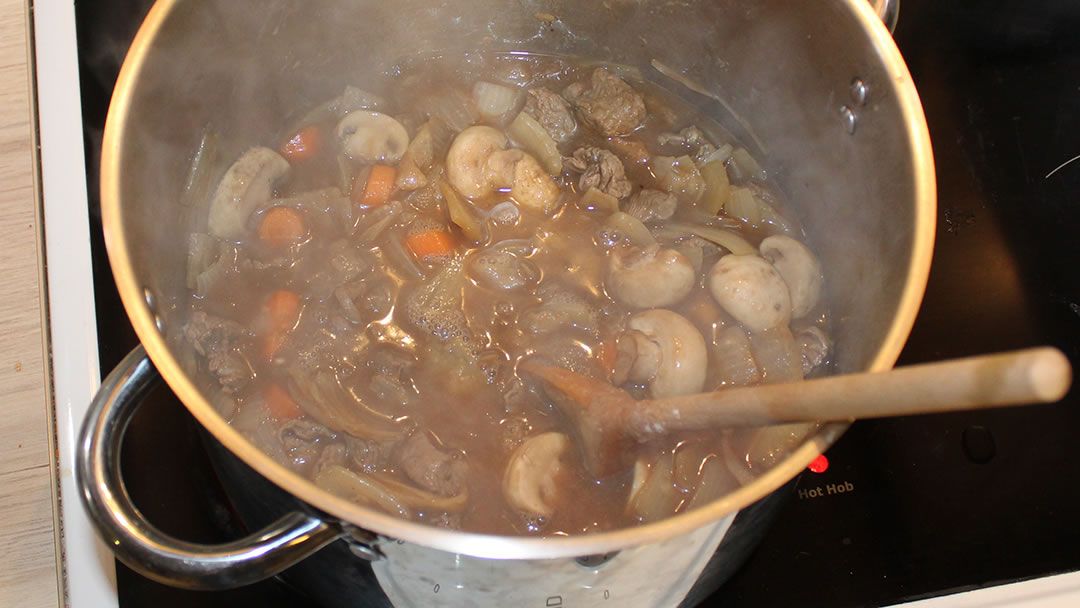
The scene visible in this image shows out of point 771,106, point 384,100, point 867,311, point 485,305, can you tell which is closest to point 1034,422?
point 867,311

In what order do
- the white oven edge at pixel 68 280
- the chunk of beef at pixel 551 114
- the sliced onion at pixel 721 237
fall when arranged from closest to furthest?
the white oven edge at pixel 68 280
the sliced onion at pixel 721 237
the chunk of beef at pixel 551 114

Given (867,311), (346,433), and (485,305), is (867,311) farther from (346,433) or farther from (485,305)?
(346,433)

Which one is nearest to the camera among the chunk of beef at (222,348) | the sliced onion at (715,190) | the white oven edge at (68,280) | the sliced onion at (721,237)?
the white oven edge at (68,280)

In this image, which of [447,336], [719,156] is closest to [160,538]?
[447,336]

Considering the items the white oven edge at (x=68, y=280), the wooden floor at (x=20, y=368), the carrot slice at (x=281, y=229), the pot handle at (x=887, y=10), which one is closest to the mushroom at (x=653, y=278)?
the pot handle at (x=887, y=10)

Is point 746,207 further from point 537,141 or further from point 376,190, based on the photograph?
point 376,190

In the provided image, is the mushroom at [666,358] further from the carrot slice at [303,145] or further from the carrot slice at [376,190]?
the carrot slice at [303,145]
